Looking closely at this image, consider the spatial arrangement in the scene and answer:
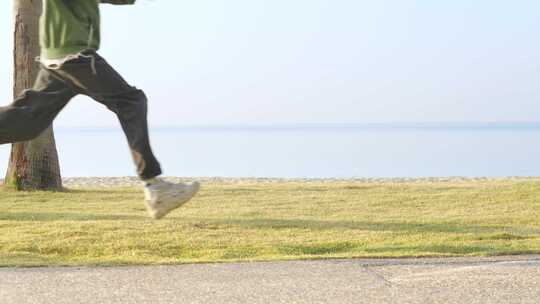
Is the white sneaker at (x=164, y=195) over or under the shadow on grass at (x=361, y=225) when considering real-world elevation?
over

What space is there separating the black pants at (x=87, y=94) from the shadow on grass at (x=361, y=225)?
549cm

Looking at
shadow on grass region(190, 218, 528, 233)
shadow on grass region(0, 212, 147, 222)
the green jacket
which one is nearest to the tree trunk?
shadow on grass region(0, 212, 147, 222)

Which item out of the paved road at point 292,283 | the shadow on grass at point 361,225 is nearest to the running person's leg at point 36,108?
the paved road at point 292,283

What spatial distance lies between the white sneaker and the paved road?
2.12 ft

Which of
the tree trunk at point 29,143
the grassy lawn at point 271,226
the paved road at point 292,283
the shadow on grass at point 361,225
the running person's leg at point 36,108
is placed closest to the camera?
the running person's leg at point 36,108

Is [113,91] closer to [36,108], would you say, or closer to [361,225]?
[36,108]

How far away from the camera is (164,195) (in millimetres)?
5277

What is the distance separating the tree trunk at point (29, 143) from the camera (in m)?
16.6

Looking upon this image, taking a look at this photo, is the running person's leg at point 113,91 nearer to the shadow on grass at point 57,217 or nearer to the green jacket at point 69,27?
the green jacket at point 69,27

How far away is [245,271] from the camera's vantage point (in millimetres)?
6637

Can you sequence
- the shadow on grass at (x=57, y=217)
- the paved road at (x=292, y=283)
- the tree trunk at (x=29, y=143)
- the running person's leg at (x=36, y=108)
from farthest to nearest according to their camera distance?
Result: 1. the tree trunk at (x=29, y=143)
2. the shadow on grass at (x=57, y=217)
3. the paved road at (x=292, y=283)
4. the running person's leg at (x=36, y=108)

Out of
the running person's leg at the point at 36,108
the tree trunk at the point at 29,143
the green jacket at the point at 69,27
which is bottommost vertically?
the tree trunk at the point at 29,143

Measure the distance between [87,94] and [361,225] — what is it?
20.3 ft

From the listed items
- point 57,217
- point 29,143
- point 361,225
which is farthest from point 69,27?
point 29,143
